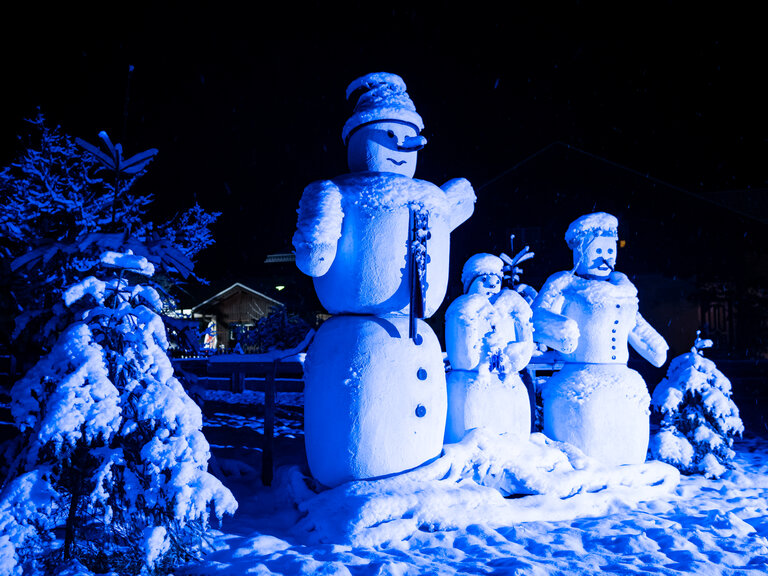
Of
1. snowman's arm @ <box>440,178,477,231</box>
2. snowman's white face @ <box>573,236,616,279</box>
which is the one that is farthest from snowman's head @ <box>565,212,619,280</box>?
snowman's arm @ <box>440,178,477,231</box>

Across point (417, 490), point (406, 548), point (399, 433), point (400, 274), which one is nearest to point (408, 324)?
point (400, 274)

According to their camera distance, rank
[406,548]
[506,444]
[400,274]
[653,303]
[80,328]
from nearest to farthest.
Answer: [80,328], [406,548], [400,274], [506,444], [653,303]

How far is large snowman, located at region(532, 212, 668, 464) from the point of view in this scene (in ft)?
16.7

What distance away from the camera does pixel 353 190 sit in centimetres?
436

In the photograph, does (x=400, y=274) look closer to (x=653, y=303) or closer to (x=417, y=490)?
(x=417, y=490)

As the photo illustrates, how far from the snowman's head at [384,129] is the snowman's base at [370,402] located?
3.72 feet

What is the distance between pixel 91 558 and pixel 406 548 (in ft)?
5.38

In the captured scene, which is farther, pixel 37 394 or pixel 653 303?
pixel 653 303

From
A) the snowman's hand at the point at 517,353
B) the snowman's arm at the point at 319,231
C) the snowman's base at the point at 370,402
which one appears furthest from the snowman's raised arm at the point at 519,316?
the snowman's arm at the point at 319,231

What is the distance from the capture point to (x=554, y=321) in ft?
16.7

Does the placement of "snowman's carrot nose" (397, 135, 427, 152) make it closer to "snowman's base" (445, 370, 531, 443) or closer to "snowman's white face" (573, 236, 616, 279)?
"snowman's base" (445, 370, 531, 443)

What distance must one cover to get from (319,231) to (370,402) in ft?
3.71

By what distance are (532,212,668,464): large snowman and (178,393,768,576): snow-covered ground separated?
0.84 feet

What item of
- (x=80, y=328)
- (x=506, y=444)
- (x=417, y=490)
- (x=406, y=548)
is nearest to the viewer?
(x=80, y=328)
